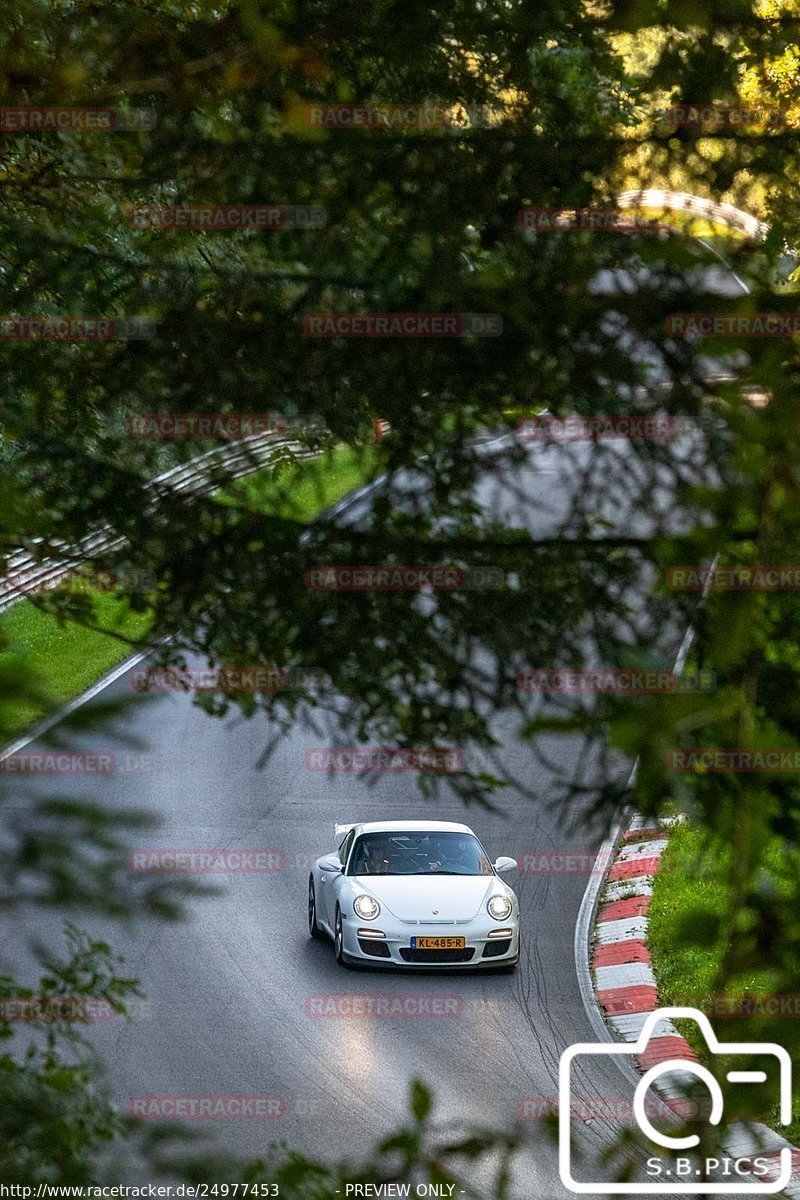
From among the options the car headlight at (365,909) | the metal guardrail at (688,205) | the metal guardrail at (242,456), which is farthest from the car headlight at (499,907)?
the metal guardrail at (688,205)

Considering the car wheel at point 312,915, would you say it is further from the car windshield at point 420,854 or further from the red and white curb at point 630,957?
the red and white curb at point 630,957

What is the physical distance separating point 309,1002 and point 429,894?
5.06 feet

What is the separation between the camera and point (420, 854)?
13055 mm

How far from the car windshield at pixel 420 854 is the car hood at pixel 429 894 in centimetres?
9

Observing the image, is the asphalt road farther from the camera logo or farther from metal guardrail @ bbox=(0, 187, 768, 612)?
the camera logo

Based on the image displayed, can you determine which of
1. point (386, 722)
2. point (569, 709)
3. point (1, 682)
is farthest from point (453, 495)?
point (1, 682)

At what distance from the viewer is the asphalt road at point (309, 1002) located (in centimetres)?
944

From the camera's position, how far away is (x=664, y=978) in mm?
12117

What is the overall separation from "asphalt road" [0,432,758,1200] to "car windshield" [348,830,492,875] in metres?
0.95

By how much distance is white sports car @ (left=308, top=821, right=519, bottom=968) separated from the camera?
12.1 m

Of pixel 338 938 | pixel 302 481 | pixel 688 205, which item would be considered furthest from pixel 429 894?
pixel 688 205

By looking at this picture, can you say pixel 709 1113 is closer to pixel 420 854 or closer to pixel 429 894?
pixel 429 894

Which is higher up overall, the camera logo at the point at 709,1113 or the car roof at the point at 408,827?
the camera logo at the point at 709,1113

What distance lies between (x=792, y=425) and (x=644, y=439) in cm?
148
